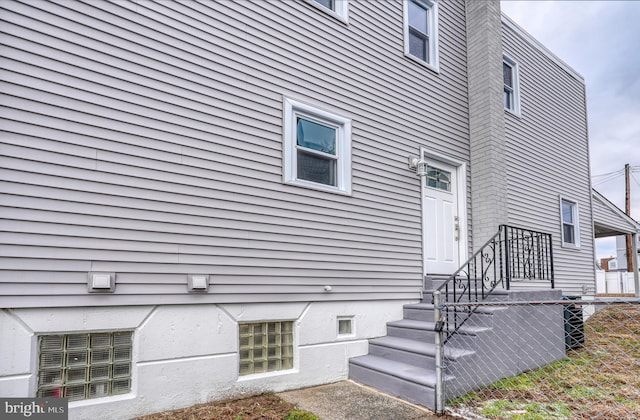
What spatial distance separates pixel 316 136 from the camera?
4.64 meters

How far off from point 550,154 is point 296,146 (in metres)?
6.21

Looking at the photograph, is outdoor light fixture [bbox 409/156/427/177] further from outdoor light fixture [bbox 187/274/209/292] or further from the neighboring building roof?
the neighboring building roof

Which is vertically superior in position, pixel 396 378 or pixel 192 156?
pixel 192 156

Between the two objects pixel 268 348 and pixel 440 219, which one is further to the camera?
pixel 440 219

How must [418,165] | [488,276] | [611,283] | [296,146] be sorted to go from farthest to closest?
[611,283], [488,276], [418,165], [296,146]

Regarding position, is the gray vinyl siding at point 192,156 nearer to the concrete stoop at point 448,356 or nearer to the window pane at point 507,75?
the concrete stoop at point 448,356

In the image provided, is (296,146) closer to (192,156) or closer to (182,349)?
(192,156)

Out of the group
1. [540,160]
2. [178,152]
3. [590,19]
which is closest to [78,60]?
[178,152]

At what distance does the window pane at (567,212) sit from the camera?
8.36m

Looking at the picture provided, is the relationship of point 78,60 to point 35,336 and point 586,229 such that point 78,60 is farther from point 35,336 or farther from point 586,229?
point 586,229

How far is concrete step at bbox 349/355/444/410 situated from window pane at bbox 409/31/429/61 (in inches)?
176

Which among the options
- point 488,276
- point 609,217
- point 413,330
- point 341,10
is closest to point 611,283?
point 609,217

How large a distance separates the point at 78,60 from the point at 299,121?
2193mm

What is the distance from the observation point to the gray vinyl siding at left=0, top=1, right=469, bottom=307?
9.49 ft
